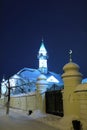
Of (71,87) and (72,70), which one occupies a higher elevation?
(72,70)

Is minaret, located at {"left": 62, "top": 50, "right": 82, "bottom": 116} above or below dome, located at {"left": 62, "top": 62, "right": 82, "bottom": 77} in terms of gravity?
below

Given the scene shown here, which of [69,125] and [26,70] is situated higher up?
[26,70]

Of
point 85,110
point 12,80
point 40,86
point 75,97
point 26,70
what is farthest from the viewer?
point 26,70

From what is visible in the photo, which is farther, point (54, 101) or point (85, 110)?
point (54, 101)

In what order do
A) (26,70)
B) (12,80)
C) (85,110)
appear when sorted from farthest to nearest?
(26,70), (12,80), (85,110)

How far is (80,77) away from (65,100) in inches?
69.7

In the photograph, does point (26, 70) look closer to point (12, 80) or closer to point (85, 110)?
point (12, 80)

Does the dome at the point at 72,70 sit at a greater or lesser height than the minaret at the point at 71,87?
greater

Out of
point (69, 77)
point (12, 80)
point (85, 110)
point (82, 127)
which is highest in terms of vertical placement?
point (12, 80)

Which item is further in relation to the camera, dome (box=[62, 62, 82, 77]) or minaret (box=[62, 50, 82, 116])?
dome (box=[62, 62, 82, 77])

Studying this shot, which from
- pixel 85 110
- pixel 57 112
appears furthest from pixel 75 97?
pixel 57 112

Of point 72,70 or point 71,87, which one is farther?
point 72,70

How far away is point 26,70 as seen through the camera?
65.1m

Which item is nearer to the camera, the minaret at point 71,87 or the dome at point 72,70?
the minaret at point 71,87
